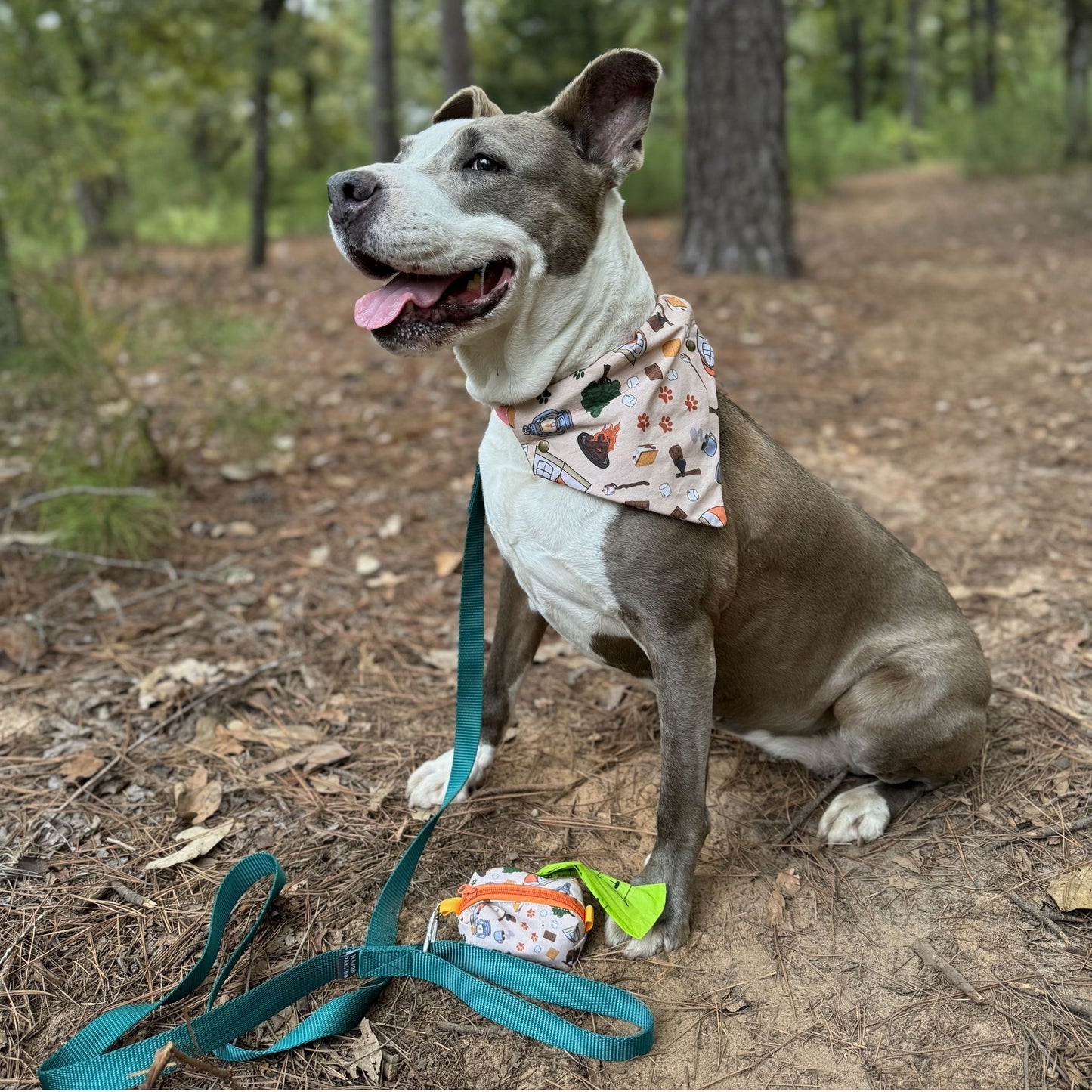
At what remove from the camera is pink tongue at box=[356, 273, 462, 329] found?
224 cm

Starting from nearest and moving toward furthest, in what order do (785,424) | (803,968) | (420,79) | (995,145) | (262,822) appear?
1. (803,968)
2. (262,822)
3. (785,424)
4. (995,145)
5. (420,79)

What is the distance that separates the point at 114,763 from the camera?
9.65ft

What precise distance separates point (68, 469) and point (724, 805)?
3.38m

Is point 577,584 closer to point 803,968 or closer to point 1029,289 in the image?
point 803,968

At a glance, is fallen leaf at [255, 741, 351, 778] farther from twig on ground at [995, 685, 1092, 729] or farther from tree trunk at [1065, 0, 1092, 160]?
tree trunk at [1065, 0, 1092, 160]

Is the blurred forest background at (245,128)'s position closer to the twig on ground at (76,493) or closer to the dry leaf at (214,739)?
the twig on ground at (76,493)

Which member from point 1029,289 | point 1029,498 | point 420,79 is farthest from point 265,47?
point 420,79

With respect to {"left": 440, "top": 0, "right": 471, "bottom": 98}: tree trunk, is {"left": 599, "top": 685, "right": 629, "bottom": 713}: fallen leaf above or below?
below

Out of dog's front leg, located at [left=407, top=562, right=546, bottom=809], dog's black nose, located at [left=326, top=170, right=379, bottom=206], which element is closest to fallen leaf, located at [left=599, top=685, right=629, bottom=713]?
dog's front leg, located at [left=407, top=562, right=546, bottom=809]

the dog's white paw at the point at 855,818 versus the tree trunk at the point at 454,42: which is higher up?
the tree trunk at the point at 454,42

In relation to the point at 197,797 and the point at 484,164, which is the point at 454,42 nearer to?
the point at 484,164

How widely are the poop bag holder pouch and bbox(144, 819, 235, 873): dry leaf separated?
744 mm

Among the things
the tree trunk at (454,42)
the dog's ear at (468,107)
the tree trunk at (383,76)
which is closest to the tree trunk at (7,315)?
the dog's ear at (468,107)

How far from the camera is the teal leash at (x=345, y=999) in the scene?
77.9 inches
